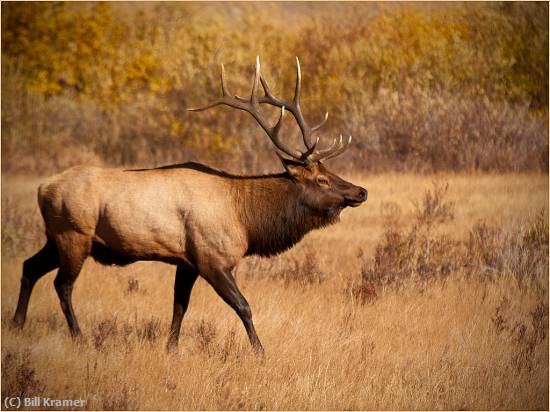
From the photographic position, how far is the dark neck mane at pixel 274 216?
7.91 metres

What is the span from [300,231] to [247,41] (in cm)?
1565

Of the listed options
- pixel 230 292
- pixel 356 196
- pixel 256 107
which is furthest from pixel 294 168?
pixel 230 292

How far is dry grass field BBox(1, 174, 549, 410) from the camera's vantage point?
22.4 ft

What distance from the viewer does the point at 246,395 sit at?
6723mm

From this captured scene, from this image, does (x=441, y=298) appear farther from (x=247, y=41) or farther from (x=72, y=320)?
(x=247, y=41)

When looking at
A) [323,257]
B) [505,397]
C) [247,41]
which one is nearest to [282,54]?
[247,41]

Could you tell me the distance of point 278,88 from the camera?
20.7 m

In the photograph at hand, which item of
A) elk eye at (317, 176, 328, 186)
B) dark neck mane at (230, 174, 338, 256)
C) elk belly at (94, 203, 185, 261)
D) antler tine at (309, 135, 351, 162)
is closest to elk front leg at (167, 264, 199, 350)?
elk belly at (94, 203, 185, 261)

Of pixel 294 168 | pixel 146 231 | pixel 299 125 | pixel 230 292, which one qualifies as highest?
pixel 299 125

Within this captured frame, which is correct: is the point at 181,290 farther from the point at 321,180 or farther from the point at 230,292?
the point at 321,180

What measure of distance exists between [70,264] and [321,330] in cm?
247

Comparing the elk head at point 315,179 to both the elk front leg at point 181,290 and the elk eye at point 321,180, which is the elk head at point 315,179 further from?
the elk front leg at point 181,290

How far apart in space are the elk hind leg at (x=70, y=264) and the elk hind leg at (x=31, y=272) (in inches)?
15.6

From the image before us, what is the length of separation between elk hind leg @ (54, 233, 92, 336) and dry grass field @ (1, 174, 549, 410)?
10.9 inches
